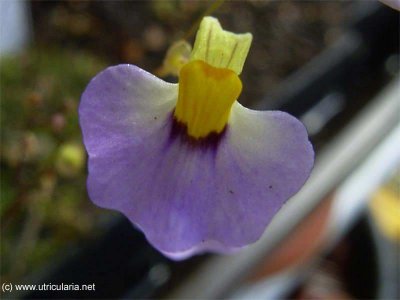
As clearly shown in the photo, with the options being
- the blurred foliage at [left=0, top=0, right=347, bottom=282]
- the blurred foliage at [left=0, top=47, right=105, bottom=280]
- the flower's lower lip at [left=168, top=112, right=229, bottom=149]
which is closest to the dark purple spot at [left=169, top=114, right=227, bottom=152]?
the flower's lower lip at [left=168, top=112, right=229, bottom=149]

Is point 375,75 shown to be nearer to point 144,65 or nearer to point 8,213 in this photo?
point 144,65

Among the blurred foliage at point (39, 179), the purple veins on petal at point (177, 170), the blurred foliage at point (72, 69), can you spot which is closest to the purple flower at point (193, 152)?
the purple veins on petal at point (177, 170)

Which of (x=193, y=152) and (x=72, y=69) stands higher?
(x=193, y=152)

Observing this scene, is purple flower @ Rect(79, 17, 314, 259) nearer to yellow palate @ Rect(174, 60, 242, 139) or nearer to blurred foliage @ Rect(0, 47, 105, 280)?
yellow palate @ Rect(174, 60, 242, 139)

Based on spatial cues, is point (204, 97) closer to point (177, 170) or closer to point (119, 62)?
point (177, 170)

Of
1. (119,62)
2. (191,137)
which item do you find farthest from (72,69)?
(191,137)

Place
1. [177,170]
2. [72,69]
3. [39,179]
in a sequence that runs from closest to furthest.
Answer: [177,170], [39,179], [72,69]
